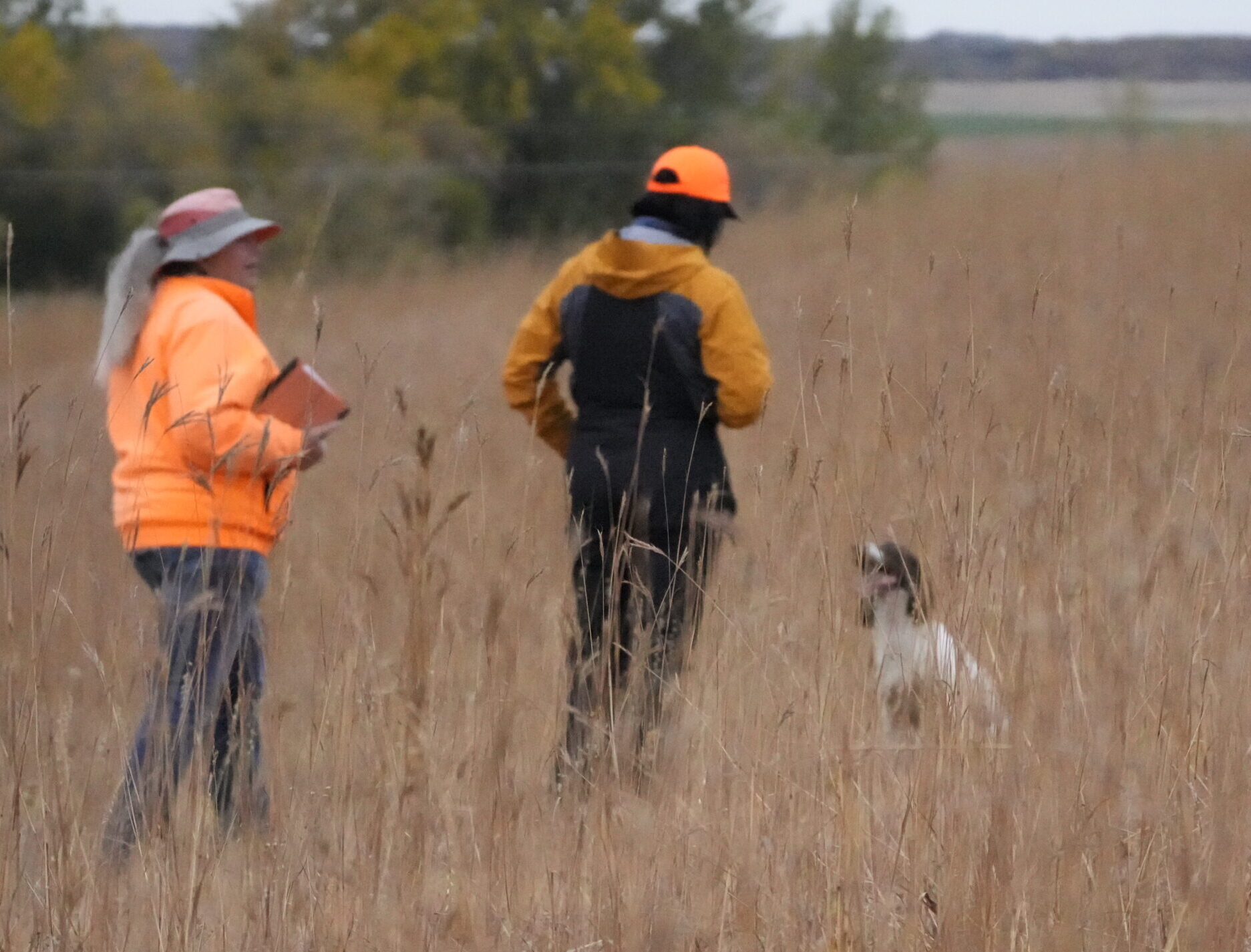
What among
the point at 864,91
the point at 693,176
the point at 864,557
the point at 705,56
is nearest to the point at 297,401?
the point at 693,176

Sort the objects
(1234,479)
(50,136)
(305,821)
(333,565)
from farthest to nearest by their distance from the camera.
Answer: (50,136) → (333,565) → (1234,479) → (305,821)

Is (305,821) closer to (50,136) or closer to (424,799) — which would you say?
(424,799)

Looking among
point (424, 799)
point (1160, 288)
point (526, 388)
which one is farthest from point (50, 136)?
point (424, 799)

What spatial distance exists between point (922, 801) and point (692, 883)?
0.32 meters

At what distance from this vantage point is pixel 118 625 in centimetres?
232

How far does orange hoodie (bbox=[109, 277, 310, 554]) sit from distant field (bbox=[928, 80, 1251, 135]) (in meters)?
35.6

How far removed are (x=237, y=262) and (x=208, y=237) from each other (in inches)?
3.2

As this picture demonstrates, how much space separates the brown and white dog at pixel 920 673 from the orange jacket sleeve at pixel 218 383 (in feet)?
3.96

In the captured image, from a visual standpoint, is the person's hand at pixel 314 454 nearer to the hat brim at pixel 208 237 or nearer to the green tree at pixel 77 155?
the hat brim at pixel 208 237

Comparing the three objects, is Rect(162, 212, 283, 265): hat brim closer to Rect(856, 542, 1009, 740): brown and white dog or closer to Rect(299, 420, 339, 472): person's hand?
Rect(299, 420, 339, 472): person's hand

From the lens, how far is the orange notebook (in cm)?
295

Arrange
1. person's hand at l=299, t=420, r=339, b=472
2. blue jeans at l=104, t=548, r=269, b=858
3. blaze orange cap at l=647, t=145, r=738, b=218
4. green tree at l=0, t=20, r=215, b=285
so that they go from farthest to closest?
green tree at l=0, t=20, r=215, b=285
blaze orange cap at l=647, t=145, r=738, b=218
person's hand at l=299, t=420, r=339, b=472
blue jeans at l=104, t=548, r=269, b=858

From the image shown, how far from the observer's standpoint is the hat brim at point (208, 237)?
3123mm

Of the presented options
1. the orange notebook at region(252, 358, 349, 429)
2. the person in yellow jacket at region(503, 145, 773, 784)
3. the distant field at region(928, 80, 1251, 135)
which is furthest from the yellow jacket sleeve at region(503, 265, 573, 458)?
the distant field at region(928, 80, 1251, 135)
